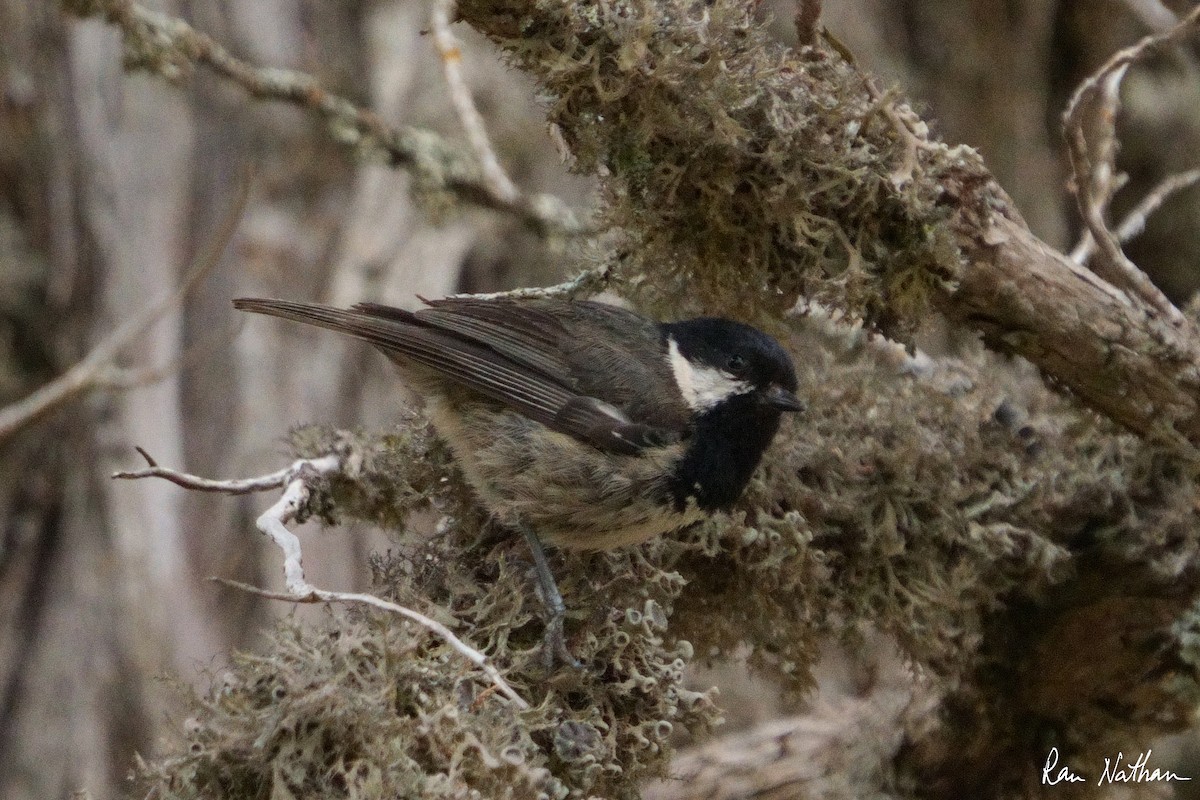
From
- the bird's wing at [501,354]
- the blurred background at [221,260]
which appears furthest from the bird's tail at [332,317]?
the blurred background at [221,260]

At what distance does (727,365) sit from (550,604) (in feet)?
2.35

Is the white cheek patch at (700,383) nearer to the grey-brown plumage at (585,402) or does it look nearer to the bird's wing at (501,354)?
the grey-brown plumage at (585,402)

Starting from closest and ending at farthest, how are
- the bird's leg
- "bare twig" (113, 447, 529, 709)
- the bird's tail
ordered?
1. "bare twig" (113, 447, 529, 709)
2. the bird's leg
3. the bird's tail

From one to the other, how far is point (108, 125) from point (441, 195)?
2003 millimetres

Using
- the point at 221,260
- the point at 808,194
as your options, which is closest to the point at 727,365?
the point at 808,194

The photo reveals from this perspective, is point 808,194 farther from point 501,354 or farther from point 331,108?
point 331,108

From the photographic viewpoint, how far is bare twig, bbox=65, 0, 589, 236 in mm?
3527

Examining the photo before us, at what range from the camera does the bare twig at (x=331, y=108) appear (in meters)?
3.53

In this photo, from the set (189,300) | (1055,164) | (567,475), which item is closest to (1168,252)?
(1055,164)

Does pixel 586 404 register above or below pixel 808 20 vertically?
below

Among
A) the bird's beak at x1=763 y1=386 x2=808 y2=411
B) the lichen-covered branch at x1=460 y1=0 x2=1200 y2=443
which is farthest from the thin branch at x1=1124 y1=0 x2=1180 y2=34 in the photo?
the bird's beak at x1=763 y1=386 x2=808 y2=411

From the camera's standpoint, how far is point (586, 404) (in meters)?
2.88

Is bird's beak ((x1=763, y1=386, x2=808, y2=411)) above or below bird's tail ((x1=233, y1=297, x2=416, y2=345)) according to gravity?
below

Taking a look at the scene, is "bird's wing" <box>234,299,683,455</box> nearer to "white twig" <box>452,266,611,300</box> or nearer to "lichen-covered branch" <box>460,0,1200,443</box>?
"white twig" <box>452,266,611,300</box>
